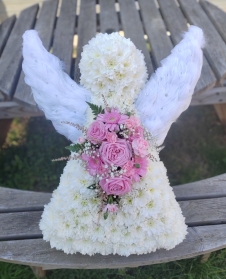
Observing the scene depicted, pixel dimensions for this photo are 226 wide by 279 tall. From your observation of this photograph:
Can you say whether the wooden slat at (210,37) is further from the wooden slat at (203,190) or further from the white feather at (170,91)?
the wooden slat at (203,190)

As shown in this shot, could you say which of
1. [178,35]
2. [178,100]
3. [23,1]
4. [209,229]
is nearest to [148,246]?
[209,229]

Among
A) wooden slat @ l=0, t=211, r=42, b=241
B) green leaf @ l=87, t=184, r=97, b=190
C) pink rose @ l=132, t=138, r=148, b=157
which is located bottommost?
wooden slat @ l=0, t=211, r=42, b=241

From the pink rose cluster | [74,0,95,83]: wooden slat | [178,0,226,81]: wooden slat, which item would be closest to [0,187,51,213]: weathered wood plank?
the pink rose cluster

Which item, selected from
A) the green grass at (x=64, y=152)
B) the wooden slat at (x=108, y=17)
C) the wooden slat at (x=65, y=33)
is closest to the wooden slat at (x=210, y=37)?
the wooden slat at (x=108, y=17)

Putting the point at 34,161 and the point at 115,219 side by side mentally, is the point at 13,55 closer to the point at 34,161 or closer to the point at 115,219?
the point at 34,161

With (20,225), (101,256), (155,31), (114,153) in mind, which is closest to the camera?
(114,153)

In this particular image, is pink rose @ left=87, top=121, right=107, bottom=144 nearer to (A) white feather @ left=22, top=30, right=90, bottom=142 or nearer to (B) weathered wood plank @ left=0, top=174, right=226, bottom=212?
(A) white feather @ left=22, top=30, right=90, bottom=142

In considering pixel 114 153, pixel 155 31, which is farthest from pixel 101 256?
pixel 155 31
